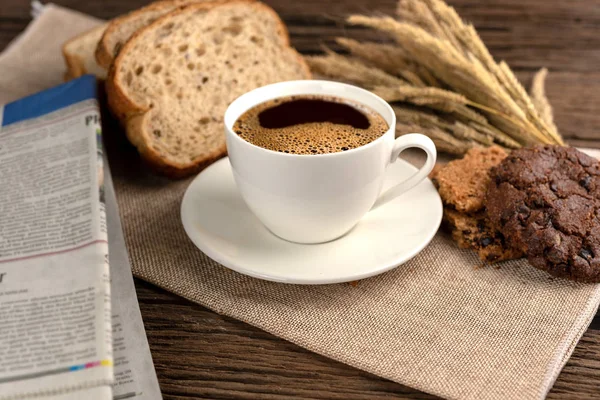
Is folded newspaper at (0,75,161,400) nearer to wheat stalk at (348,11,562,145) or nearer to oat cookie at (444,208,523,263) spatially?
oat cookie at (444,208,523,263)

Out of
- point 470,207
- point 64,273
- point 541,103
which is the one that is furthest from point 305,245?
point 541,103

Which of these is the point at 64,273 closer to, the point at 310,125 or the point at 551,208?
the point at 310,125

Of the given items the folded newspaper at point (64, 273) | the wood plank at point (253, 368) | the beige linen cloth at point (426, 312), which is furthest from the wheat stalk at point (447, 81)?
the folded newspaper at point (64, 273)

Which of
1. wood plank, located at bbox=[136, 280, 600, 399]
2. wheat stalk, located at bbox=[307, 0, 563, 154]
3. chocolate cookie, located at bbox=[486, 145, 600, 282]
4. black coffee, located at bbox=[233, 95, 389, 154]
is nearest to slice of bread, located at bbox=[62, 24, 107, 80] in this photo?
wheat stalk, located at bbox=[307, 0, 563, 154]

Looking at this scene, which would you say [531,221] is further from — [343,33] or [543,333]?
[343,33]

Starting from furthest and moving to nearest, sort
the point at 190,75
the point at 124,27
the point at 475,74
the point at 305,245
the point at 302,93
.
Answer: the point at 124,27 < the point at 190,75 < the point at 475,74 < the point at 302,93 < the point at 305,245

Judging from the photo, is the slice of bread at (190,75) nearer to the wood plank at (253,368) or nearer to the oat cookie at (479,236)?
the wood plank at (253,368)

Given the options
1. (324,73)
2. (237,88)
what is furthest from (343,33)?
(237,88)
